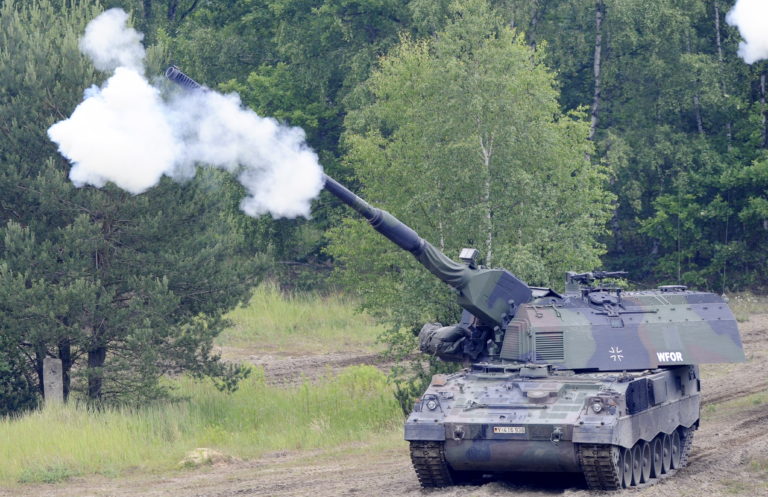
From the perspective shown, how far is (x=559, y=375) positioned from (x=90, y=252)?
9.58 m

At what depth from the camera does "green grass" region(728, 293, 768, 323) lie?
33.3 metres

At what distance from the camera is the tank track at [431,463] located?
15188 millimetres

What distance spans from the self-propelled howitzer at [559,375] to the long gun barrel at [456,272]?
2 cm

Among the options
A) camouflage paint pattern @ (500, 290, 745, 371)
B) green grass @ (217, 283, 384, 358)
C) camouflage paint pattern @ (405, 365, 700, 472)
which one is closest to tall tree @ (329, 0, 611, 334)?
camouflage paint pattern @ (500, 290, 745, 371)

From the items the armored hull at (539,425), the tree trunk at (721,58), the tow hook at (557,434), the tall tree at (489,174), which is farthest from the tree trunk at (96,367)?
the tree trunk at (721,58)

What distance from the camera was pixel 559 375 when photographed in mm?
16172

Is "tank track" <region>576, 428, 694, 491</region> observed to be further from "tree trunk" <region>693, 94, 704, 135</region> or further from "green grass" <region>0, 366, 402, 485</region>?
"tree trunk" <region>693, 94, 704, 135</region>

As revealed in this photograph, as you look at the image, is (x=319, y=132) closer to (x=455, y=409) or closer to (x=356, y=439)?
(x=356, y=439)

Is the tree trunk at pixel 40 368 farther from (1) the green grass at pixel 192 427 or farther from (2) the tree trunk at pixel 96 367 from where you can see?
(1) the green grass at pixel 192 427

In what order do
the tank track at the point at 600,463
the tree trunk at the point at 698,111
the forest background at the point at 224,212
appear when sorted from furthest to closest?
the tree trunk at the point at 698,111, the forest background at the point at 224,212, the tank track at the point at 600,463

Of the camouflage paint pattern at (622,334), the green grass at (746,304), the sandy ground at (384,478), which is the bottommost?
the sandy ground at (384,478)

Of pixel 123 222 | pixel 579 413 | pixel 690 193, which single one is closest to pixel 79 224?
pixel 123 222

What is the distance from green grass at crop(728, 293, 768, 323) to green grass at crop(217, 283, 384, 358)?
9441mm

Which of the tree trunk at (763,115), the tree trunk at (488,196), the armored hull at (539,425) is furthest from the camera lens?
the tree trunk at (763,115)
